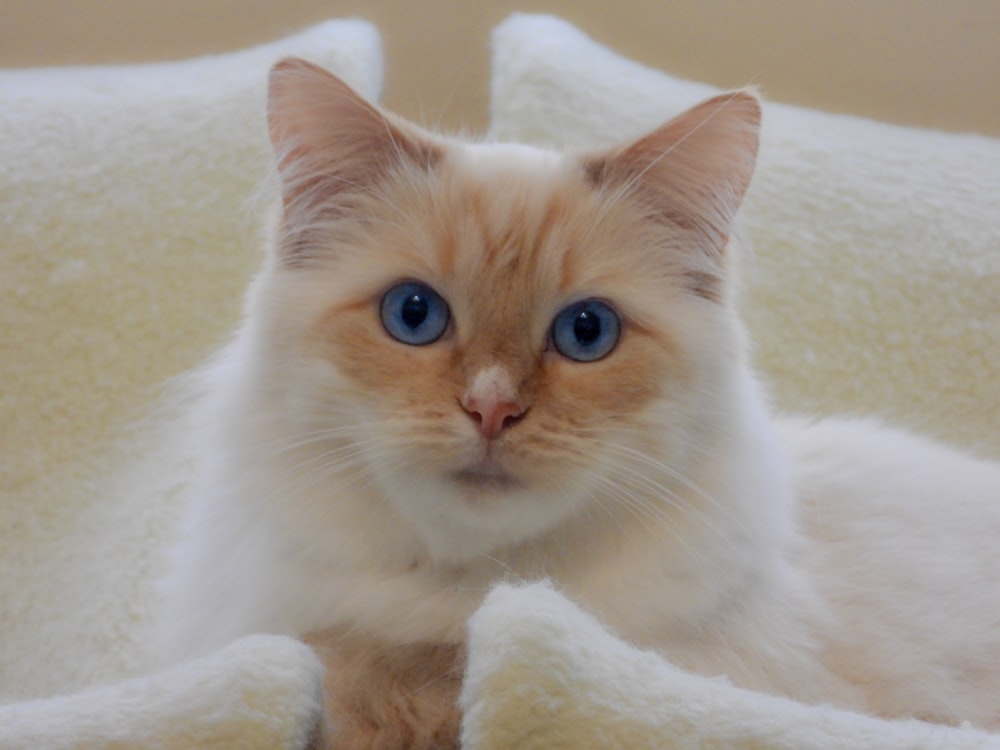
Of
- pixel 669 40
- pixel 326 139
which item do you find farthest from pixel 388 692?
pixel 669 40

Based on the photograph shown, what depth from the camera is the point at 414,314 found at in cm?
103

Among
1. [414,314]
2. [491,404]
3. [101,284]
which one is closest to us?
[491,404]

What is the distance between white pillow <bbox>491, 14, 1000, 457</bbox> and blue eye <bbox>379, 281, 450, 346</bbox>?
1.04 m

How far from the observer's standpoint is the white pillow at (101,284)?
1715 millimetres

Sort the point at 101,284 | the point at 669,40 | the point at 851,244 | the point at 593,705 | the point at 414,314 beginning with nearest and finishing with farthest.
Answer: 1. the point at 593,705
2. the point at 414,314
3. the point at 101,284
4. the point at 851,244
5. the point at 669,40

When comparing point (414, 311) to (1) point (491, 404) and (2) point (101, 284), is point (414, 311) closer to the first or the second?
(1) point (491, 404)

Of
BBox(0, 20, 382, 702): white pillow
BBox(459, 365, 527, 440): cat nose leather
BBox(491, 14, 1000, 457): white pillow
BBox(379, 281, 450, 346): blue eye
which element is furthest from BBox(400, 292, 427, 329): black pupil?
BBox(491, 14, 1000, 457): white pillow

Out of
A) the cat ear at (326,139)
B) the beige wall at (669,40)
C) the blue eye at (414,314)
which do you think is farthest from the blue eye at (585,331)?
the beige wall at (669,40)

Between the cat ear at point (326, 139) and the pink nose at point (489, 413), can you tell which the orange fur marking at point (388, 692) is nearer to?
the pink nose at point (489, 413)

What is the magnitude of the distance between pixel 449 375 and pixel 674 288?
308 millimetres

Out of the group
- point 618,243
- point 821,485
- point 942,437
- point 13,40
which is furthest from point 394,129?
point 13,40

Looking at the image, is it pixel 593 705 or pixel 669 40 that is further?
pixel 669 40

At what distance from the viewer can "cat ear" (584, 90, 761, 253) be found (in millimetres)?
1107

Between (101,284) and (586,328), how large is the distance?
117cm
